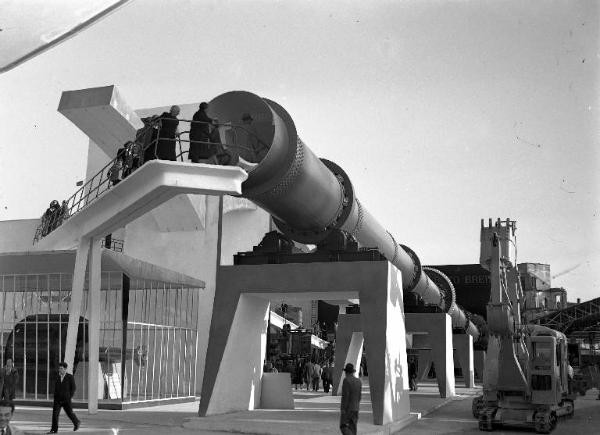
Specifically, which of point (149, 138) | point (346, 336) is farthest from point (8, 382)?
point (346, 336)

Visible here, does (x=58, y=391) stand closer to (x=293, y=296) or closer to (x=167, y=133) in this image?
(x=167, y=133)

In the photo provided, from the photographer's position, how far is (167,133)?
13320 mm

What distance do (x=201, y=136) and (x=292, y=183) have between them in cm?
181

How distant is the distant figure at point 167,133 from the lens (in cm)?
1321

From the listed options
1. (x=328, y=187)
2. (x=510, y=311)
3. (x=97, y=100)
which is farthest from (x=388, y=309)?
(x=97, y=100)

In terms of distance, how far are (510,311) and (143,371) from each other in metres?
11.5

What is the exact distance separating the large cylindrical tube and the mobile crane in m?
3.24

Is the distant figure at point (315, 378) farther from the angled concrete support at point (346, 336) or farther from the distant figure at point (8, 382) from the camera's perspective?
the distant figure at point (8, 382)

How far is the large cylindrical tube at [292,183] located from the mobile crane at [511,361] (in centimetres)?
324

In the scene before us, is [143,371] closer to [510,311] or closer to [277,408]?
[277,408]

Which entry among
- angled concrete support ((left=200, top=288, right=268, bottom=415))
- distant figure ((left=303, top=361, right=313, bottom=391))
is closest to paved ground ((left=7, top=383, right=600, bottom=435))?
angled concrete support ((left=200, top=288, right=268, bottom=415))

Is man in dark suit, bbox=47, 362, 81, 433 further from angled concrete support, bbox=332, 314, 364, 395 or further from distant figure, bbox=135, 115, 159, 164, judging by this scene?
angled concrete support, bbox=332, 314, 364, 395

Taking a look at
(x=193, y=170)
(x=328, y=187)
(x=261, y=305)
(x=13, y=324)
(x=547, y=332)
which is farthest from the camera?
(x=13, y=324)

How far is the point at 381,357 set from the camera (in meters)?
14.4
